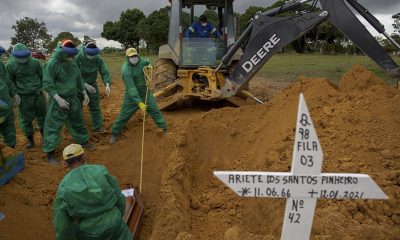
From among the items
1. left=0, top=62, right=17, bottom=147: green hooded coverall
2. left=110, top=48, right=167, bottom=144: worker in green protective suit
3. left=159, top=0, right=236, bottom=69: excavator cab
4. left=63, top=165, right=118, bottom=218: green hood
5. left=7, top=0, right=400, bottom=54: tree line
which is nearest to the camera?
left=63, top=165, right=118, bottom=218: green hood

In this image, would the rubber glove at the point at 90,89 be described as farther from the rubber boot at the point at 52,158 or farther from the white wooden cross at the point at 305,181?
the white wooden cross at the point at 305,181

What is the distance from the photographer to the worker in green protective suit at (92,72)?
7.70m

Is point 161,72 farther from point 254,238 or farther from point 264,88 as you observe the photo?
point 254,238

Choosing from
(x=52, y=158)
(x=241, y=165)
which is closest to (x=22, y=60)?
(x=52, y=158)

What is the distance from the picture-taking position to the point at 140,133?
7.91m

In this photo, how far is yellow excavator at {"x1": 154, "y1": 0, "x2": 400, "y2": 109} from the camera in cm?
696

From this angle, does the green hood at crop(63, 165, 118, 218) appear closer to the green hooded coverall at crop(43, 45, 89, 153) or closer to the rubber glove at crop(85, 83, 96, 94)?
the green hooded coverall at crop(43, 45, 89, 153)

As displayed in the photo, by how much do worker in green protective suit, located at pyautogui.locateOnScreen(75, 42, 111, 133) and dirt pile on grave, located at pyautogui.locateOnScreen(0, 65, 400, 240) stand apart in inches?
16.2

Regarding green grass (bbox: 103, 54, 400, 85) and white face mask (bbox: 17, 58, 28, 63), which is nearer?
white face mask (bbox: 17, 58, 28, 63)

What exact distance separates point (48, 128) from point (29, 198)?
163 centimetres

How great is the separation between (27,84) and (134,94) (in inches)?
71.7

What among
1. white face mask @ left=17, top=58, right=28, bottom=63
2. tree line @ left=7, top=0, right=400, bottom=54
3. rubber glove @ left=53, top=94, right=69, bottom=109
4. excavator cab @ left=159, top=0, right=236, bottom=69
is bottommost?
rubber glove @ left=53, top=94, right=69, bottom=109

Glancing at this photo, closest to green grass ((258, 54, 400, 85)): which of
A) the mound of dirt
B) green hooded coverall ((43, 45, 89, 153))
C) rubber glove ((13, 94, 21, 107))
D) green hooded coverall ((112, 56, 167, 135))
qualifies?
the mound of dirt

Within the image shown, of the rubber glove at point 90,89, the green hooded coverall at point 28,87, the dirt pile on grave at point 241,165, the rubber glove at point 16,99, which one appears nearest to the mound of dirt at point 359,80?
the dirt pile on grave at point 241,165
